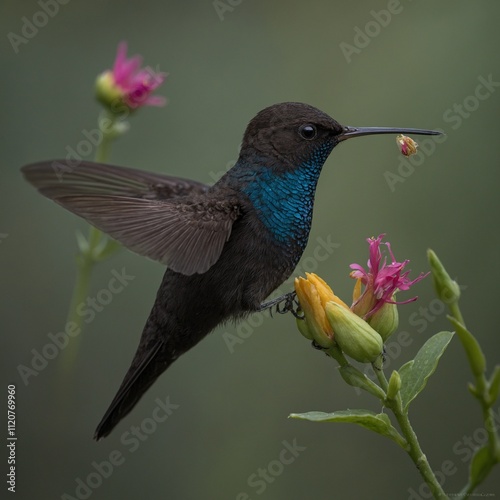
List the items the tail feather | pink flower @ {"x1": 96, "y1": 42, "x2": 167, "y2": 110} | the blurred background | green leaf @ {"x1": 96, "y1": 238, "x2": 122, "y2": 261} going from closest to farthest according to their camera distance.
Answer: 1. the tail feather
2. green leaf @ {"x1": 96, "y1": 238, "x2": 122, "y2": 261}
3. pink flower @ {"x1": 96, "y1": 42, "x2": 167, "y2": 110}
4. the blurred background

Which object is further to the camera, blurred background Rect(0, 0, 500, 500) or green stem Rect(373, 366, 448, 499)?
blurred background Rect(0, 0, 500, 500)

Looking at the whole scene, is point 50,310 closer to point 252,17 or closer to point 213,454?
point 213,454

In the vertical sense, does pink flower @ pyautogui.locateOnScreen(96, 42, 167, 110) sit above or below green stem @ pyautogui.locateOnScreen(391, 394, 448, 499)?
above

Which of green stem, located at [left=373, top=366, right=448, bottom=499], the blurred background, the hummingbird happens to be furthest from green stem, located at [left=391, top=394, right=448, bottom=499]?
the blurred background

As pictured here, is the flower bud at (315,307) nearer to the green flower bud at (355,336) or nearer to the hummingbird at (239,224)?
the green flower bud at (355,336)

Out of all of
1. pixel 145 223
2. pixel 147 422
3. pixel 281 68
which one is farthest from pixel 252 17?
pixel 145 223

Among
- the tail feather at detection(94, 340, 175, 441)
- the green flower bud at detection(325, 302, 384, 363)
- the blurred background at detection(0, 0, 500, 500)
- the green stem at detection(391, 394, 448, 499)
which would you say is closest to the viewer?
the green stem at detection(391, 394, 448, 499)

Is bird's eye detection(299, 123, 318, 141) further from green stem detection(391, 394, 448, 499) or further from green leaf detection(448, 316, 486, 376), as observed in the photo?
green leaf detection(448, 316, 486, 376)
